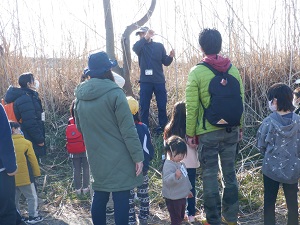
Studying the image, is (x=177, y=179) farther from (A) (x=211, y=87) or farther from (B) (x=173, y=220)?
(A) (x=211, y=87)

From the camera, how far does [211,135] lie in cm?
434

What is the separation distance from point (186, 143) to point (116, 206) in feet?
3.56

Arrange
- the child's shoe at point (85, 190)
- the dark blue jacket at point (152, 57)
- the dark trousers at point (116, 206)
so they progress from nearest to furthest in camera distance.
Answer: the dark trousers at point (116, 206) < the child's shoe at point (85, 190) < the dark blue jacket at point (152, 57)

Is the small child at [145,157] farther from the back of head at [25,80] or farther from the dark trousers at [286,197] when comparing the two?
the back of head at [25,80]

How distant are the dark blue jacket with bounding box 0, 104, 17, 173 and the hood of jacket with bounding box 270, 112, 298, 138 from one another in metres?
2.28

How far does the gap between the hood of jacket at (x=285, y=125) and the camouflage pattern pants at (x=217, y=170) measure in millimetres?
385

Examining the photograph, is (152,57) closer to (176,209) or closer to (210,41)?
(210,41)

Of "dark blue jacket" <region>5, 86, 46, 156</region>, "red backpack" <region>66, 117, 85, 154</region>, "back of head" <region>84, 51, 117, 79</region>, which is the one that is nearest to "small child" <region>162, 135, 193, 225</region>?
"back of head" <region>84, 51, 117, 79</region>

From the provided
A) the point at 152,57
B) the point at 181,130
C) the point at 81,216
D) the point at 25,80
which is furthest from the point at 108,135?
the point at 152,57

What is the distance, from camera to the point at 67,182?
6668mm

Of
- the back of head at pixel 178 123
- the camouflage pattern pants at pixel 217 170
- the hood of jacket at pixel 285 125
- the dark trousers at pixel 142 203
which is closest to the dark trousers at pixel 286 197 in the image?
the camouflage pattern pants at pixel 217 170

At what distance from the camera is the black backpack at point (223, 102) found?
4211 mm

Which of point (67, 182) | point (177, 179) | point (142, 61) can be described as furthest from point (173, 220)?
point (142, 61)

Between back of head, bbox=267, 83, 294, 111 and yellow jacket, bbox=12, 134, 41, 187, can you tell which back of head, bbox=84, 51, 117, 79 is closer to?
back of head, bbox=267, 83, 294, 111
